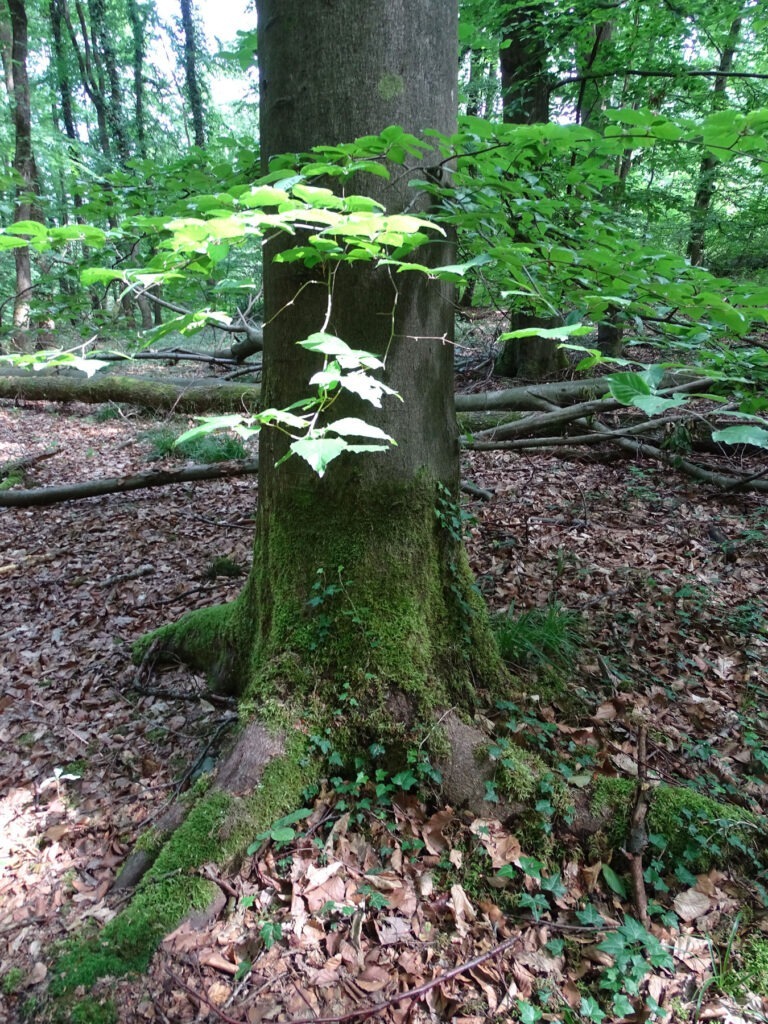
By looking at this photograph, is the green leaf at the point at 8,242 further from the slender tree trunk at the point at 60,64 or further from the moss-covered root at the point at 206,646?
the slender tree trunk at the point at 60,64

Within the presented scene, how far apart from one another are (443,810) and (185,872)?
1.05 meters

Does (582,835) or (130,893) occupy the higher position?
(582,835)

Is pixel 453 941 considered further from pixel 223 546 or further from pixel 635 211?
pixel 635 211

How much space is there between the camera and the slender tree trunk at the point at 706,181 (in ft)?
20.6

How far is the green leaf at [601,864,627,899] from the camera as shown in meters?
2.09

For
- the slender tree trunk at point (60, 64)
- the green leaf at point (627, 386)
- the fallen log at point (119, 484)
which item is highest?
the slender tree trunk at point (60, 64)

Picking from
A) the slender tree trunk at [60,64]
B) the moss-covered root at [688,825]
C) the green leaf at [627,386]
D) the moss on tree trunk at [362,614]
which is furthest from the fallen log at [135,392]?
the slender tree trunk at [60,64]

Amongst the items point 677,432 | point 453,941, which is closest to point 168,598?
point 453,941

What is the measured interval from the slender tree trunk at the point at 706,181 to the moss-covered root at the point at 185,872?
6564 mm

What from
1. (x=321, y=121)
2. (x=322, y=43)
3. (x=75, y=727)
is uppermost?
(x=322, y=43)

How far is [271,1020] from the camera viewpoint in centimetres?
172

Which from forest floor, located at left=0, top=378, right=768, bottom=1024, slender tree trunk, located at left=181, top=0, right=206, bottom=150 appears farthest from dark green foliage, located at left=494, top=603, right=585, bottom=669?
slender tree trunk, located at left=181, top=0, right=206, bottom=150

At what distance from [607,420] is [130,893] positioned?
22.7 feet

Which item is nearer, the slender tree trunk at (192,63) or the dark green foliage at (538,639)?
the dark green foliage at (538,639)
